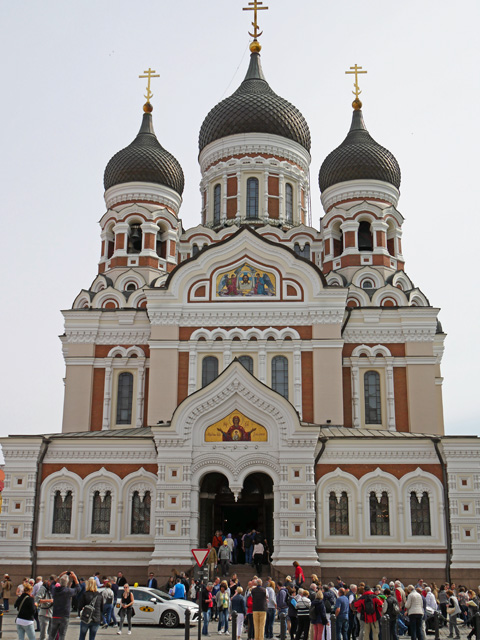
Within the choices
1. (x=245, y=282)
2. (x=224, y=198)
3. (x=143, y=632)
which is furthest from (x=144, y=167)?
(x=143, y=632)

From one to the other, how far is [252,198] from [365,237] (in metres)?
4.62

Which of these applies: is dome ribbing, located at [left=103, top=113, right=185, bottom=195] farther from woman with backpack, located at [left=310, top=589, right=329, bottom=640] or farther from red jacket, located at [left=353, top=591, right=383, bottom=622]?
red jacket, located at [left=353, top=591, right=383, bottom=622]

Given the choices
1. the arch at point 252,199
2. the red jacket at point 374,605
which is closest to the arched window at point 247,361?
the arch at point 252,199

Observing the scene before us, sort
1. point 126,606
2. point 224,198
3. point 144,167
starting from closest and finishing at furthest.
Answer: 1. point 126,606
2. point 144,167
3. point 224,198

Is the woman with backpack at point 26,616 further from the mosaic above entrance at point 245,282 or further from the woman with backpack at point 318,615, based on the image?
the mosaic above entrance at point 245,282

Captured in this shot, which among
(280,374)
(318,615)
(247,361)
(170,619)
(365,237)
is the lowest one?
(170,619)

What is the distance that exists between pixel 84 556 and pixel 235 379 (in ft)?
20.9

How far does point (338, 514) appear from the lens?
21.6 meters

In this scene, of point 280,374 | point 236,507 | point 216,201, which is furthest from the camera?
point 216,201

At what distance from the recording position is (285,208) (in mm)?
31000

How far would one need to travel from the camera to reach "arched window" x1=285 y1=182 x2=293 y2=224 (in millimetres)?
31031

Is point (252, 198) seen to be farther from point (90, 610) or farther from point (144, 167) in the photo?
point (90, 610)

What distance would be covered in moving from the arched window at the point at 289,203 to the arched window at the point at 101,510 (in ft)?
44.7

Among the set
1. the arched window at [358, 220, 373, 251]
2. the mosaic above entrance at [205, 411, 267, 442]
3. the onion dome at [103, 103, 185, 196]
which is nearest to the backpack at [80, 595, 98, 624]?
the mosaic above entrance at [205, 411, 267, 442]
